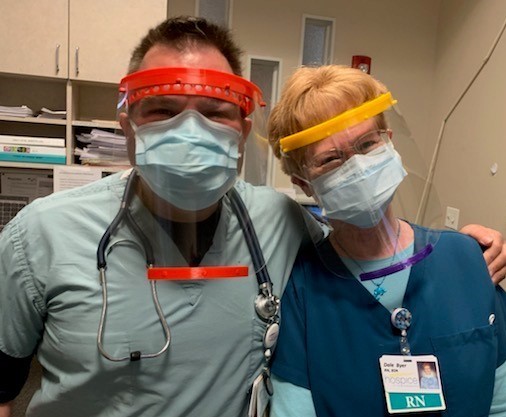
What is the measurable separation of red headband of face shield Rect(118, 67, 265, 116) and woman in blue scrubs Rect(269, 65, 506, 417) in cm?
19

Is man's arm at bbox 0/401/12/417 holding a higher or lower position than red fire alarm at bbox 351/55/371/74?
lower

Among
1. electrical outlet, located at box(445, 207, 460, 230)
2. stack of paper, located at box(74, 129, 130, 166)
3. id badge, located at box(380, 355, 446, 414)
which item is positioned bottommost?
id badge, located at box(380, 355, 446, 414)

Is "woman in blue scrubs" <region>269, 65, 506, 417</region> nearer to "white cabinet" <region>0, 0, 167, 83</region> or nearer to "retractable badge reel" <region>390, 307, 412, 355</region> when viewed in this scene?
"retractable badge reel" <region>390, 307, 412, 355</region>

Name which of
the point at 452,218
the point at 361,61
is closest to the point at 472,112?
the point at 452,218

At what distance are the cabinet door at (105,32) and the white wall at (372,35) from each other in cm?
44

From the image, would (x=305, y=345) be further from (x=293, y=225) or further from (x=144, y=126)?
(x=144, y=126)

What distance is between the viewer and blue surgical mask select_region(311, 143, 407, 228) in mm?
968

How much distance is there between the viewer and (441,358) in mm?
978

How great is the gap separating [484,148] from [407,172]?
1.63m

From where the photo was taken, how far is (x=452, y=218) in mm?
2619

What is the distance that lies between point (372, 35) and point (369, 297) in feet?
8.01

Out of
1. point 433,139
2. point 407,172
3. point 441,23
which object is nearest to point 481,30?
point 441,23

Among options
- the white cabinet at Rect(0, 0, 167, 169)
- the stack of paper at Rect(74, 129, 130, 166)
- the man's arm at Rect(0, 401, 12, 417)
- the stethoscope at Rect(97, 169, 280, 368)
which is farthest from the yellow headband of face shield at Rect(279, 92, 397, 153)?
the white cabinet at Rect(0, 0, 167, 169)

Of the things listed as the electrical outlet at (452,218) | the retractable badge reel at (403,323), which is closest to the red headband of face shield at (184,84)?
the retractable badge reel at (403,323)
